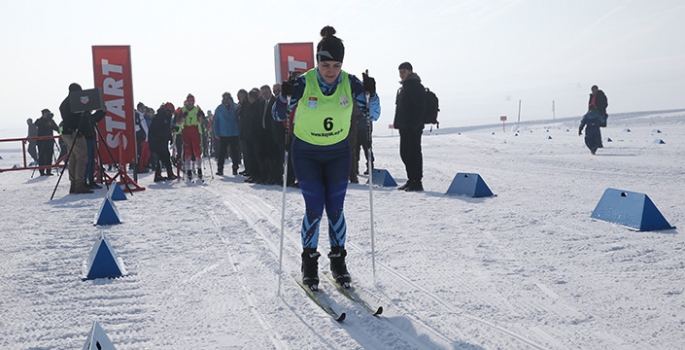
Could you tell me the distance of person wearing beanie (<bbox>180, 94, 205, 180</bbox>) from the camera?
1463 centimetres

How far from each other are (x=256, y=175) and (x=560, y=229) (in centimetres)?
850

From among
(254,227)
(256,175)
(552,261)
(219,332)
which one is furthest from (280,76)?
(219,332)

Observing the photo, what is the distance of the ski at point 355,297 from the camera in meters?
4.06

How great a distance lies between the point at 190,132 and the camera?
1472 centimetres

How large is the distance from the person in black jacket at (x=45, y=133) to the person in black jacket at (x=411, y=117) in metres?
13.6

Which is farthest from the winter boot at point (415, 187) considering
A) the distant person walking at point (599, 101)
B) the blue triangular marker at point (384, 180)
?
the distant person walking at point (599, 101)

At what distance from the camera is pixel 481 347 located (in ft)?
11.3

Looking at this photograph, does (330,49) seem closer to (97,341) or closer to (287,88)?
(287,88)

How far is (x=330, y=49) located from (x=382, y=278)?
183 centimetres

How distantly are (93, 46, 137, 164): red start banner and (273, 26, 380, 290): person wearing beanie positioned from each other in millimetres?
9434

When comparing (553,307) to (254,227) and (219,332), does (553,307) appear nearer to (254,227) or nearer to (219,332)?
(219,332)

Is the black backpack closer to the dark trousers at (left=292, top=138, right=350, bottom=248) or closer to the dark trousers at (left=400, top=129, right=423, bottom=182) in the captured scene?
the dark trousers at (left=400, top=129, right=423, bottom=182)

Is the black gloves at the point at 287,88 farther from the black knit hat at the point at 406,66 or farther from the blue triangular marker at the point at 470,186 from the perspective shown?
the black knit hat at the point at 406,66

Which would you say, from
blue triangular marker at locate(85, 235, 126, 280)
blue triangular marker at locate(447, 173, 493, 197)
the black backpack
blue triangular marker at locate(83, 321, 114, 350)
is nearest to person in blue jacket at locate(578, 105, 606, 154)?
the black backpack
